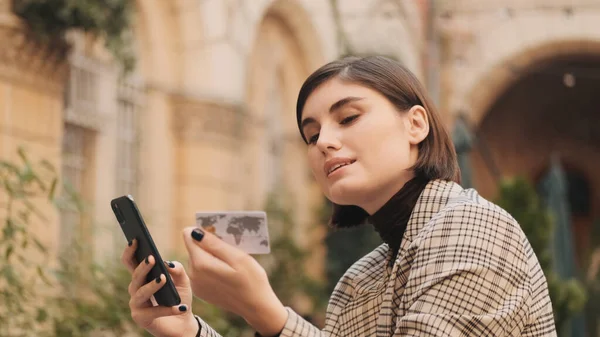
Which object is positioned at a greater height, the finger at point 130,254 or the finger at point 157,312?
the finger at point 130,254

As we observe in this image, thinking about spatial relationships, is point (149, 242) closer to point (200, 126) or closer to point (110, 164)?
point (110, 164)

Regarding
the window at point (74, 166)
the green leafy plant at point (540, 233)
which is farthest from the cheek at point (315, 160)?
the window at point (74, 166)

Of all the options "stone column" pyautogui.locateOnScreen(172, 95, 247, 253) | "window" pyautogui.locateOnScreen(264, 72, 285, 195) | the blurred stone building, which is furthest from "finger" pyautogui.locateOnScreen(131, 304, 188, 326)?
"window" pyautogui.locateOnScreen(264, 72, 285, 195)

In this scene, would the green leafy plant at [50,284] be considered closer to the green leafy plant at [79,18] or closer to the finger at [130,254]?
the green leafy plant at [79,18]

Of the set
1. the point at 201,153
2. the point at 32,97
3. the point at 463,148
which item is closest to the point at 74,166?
the point at 32,97

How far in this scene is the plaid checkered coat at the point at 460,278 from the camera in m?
1.74

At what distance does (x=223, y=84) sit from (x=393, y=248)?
7929 mm

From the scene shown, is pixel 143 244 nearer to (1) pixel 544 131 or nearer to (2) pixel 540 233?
(2) pixel 540 233

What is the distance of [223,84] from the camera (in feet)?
32.3

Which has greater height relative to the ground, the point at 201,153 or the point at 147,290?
the point at 201,153

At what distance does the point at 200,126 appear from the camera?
9.82 meters

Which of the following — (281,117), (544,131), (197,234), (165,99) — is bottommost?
(197,234)

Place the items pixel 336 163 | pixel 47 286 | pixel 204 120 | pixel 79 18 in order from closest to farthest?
pixel 336 163
pixel 47 286
pixel 79 18
pixel 204 120

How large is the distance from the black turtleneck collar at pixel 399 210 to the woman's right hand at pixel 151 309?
1.32 ft
